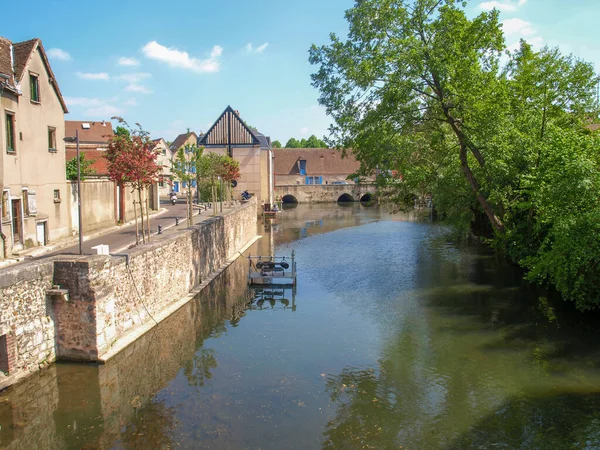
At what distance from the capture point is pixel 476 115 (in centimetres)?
1655

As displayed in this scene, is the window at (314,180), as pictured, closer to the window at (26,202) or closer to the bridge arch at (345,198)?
the bridge arch at (345,198)

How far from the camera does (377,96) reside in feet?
56.9

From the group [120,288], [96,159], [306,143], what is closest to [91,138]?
[96,159]

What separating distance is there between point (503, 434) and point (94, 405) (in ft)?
23.8

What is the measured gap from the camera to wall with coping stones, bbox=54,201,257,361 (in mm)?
11320

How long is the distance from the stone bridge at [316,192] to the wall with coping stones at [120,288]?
4646cm

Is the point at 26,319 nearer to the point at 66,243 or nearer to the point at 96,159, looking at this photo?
the point at 66,243

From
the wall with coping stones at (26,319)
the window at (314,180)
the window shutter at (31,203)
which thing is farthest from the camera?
the window at (314,180)

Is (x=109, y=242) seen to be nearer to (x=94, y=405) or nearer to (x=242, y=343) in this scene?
(x=242, y=343)

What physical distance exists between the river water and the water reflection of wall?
0.03 meters

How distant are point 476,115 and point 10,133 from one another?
49.4 ft

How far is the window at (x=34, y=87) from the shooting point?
747 inches

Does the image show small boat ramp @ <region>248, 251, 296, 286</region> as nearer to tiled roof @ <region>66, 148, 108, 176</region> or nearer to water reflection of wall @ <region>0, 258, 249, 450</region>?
water reflection of wall @ <region>0, 258, 249, 450</region>

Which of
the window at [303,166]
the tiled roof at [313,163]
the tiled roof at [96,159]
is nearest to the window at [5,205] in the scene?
the tiled roof at [96,159]
